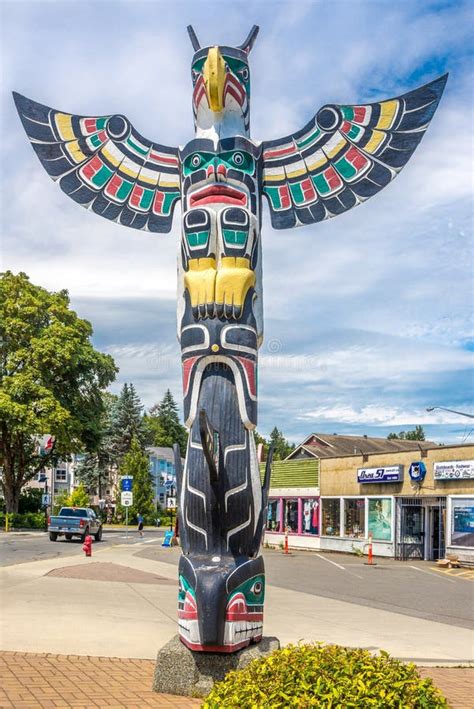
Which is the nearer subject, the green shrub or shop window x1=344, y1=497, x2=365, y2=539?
the green shrub

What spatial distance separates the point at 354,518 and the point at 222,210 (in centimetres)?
2655

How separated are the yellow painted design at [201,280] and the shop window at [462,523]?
21.1 m

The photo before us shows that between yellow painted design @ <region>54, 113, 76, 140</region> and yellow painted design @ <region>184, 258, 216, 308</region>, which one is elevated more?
yellow painted design @ <region>54, 113, 76, 140</region>

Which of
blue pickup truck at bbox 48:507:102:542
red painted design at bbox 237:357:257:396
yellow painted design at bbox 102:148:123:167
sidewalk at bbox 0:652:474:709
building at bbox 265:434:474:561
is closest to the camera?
sidewalk at bbox 0:652:474:709

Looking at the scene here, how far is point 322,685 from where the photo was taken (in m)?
4.57

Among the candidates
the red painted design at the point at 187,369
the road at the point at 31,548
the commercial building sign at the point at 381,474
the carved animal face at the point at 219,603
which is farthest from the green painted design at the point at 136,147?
the commercial building sign at the point at 381,474

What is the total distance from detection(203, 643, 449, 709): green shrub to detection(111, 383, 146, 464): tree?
78.0 meters

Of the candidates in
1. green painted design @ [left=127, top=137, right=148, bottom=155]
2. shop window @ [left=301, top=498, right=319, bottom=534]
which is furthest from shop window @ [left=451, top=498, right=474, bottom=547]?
green painted design @ [left=127, top=137, right=148, bottom=155]

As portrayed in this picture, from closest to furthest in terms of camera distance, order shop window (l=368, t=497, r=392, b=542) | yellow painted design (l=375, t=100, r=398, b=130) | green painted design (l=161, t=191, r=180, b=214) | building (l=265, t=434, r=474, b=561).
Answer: yellow painted design (l=375, t=100, r=398, b=130), green painted design (l=161, t=191, r=180, b=214), building (l=265, t=434, r=474, b=561), shop window (l=368, t=497, r=392, b=542)

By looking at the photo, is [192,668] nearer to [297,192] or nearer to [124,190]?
[297,192]

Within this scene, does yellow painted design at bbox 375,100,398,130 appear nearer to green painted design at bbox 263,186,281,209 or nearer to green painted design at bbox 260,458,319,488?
green painted design at bbox 263,186,281,209

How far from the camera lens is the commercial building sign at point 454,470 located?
27453 millimetres

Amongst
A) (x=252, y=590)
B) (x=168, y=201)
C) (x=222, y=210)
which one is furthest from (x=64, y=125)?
(x=252, y=590)

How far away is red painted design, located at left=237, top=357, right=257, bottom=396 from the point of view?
28.7ft
